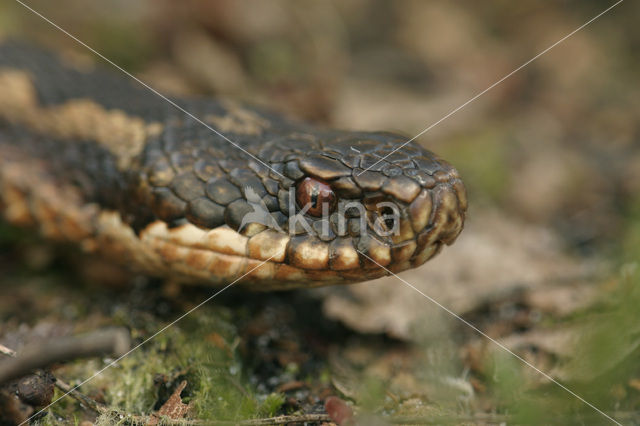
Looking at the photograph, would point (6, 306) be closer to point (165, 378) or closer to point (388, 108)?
point (165, 378)

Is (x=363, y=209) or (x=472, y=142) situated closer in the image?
(x=363, y=209)

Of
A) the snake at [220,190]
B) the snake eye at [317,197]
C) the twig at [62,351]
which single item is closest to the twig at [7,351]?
the twig at [62,351]

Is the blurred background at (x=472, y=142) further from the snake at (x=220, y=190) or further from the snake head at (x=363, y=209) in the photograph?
the snake head at (x=363, y=209)

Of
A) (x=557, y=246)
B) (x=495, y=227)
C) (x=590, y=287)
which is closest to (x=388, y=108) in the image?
(x=495, y=227)

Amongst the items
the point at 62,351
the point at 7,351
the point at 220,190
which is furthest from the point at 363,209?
the point at 7,351

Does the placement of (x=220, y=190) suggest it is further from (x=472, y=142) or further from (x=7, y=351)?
(x=472, y=142)

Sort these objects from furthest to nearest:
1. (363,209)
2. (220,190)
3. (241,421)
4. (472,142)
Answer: (472,142)
(220,190)
(363,209)
(241,421)
